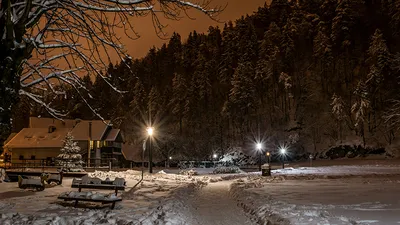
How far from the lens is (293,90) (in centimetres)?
8525

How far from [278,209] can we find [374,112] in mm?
67938

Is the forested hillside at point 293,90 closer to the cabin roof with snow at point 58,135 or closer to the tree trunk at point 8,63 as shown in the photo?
the cabin roof with snow at point 58,135

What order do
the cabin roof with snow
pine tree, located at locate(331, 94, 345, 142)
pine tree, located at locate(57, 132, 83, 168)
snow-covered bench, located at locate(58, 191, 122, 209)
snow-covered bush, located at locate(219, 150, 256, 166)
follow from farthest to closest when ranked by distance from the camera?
1. snow-covered bush, located at locate(219, 150, 256, 166)
2. pine tree, located at locate(331, 94, 345, 142)
3. the cabin roof with snow
4. pine tree, located at locate(57, 132, 83, 168)
5. snow-covered bench, located at locate(58, 191, 122, 209)

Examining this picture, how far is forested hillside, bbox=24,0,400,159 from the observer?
238 feet

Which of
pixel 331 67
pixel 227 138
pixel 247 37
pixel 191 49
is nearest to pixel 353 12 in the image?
pixel 331 67

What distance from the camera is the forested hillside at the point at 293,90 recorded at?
72.6 meters

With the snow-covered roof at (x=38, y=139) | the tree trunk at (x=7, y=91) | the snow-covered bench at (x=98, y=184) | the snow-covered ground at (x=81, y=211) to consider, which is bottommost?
the snow-covered ground at (x=81, y=211)

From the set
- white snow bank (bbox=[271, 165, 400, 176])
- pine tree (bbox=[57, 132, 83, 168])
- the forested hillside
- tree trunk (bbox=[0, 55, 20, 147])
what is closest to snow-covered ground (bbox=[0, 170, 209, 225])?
tree trunk (bbox=[0, 55, 20, 147])

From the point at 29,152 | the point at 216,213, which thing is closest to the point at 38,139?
the point at 29,152

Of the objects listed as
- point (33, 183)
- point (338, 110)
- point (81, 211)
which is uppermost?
point (338, 110)

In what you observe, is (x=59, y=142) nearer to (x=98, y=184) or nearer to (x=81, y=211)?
(x=98, y=184)

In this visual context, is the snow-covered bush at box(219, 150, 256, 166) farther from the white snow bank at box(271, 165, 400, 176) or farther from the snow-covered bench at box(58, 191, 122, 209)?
the snow-covered bench at box(58, 191, 122, 209)

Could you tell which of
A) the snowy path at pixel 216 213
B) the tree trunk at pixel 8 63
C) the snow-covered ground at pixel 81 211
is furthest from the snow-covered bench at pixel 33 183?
the tree trunk at pixel 8 63

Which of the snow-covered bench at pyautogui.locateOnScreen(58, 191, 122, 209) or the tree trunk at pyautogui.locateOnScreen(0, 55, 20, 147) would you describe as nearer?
the tree trunk at pyautogui.locateOnScreen(0, 55, 20, 147)
